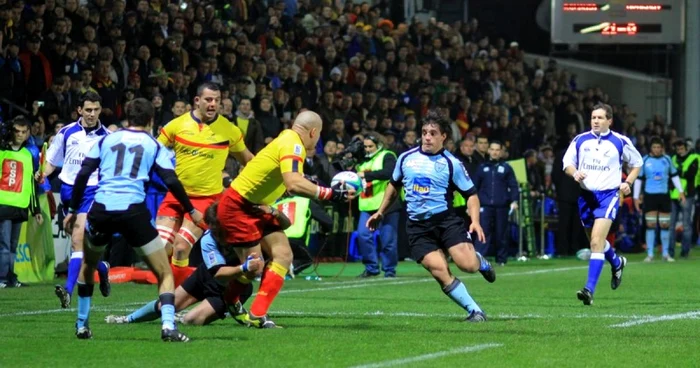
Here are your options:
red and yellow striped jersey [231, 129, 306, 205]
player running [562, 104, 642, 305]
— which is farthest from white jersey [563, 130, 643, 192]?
red and yellow striped jersey [231, 129, 306, 205]

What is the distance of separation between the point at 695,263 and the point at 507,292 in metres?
9.20

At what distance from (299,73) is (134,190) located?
15.8 meters

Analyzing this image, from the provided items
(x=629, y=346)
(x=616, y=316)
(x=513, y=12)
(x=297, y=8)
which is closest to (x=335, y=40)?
(x=297, y=8)

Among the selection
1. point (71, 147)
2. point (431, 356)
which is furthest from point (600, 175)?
point (431, 356)

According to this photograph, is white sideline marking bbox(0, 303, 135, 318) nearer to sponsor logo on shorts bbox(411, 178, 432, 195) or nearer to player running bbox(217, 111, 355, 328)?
player running bbox(217, 111, 355, 328)

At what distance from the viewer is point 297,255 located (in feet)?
67.4

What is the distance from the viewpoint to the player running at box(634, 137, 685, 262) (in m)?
26.7

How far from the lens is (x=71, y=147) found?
15.1 metres

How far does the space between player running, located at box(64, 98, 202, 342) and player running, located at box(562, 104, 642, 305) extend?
6.11 m

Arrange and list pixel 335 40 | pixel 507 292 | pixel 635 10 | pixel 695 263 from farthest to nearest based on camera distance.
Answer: pixel 635 10 → pixel 335 40 → pixel 695 263 → pixel 507 292

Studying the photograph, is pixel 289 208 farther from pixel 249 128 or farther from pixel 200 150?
pixel 200 150

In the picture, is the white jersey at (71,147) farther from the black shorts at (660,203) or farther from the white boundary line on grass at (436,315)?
the black shorts at (660,203)

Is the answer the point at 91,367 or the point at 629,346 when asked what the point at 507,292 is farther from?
the point at 91,367

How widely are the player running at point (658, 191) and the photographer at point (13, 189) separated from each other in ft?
42.8
